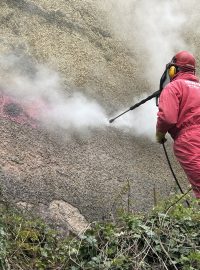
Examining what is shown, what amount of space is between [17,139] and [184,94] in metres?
1.40

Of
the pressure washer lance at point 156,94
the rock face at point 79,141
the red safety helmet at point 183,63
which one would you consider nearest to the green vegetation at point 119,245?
the rock face at point 79,141

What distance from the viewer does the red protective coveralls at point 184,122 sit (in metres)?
4.24

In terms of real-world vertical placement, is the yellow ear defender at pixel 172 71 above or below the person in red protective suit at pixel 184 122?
above

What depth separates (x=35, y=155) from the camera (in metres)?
4.29

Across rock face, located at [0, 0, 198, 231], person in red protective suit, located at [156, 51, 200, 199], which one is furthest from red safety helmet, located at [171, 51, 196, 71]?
rock face, located at [0, 0, 198, 231]

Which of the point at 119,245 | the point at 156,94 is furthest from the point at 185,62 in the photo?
the point at 119,245

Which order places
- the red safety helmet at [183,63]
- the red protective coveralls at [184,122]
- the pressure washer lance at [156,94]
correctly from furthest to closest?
the pressure washer lance at [156,94]
the red safety helmet at [183,63]
the red protective coveralls at [184,122]

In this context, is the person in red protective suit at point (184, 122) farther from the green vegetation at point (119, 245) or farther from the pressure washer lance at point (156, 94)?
the green vegetation at point (119, 245)

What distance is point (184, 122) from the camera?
442 centimetres

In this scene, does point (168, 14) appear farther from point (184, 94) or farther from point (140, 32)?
point (184, 94)

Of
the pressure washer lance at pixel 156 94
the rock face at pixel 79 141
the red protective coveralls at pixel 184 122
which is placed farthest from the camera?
the pressure washer lance at pixel 156 94

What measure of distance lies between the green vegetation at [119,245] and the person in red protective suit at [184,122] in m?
0.95

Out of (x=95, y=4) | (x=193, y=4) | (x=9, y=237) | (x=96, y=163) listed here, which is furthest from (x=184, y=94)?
(x=193, y=4)

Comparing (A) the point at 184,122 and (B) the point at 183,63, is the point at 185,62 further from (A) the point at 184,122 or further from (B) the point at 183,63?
(A) the point at 184,122
